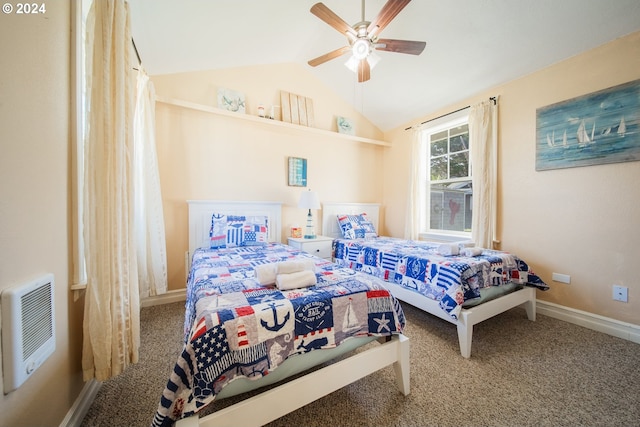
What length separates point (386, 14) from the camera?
1610mm

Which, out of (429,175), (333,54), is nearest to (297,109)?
(333,54)

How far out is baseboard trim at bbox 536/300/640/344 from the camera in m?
1.85

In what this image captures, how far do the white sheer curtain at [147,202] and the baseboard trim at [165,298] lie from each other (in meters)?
0.19

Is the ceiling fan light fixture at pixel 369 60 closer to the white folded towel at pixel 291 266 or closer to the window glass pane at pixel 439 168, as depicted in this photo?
the white folded towel at pixel 291 266

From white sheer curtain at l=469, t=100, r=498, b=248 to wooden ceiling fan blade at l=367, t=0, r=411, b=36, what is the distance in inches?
72.3

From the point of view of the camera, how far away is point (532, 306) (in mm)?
2154

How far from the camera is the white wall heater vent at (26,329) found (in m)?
0.66

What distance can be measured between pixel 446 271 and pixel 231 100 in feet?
9.94

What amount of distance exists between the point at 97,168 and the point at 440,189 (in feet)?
12.3

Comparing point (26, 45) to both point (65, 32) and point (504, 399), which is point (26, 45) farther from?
point (504, 399)

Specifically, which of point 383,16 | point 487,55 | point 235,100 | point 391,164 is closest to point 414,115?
point 391,164

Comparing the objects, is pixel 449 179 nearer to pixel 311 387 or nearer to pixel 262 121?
pixel 262 121

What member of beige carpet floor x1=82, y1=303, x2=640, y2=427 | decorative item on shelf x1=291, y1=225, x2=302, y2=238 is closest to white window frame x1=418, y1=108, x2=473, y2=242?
beige carpet floor x1=82, y1=303, x2=640, y2=427

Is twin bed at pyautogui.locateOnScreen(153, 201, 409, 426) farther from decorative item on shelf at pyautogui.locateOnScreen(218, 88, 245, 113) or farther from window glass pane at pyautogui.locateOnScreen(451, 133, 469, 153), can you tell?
window glass pane at pyautogui.locateOnScreen(451, 133, 469, 153)
